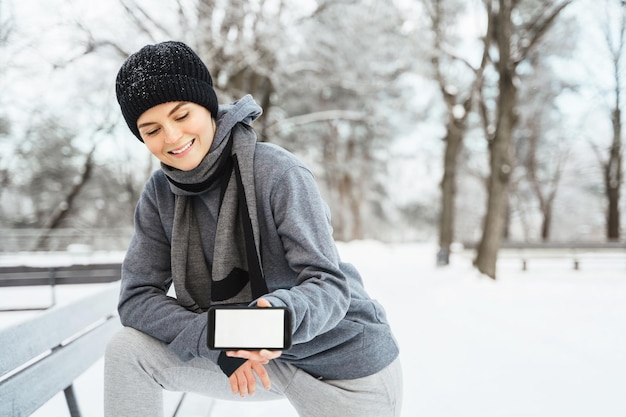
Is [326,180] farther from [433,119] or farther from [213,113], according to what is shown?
[213,113]

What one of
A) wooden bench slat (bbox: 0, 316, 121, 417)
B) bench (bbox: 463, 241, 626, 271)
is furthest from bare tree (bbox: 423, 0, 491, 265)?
wooden bench slat (bbox: 0, 316, 121, 417)

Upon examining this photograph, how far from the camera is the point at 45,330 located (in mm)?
1974

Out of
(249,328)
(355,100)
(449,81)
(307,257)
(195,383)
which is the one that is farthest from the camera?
(355,100)

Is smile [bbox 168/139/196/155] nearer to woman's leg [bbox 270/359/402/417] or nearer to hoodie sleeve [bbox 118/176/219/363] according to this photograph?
hoodie sleeve [bbox 118/176/219/363]

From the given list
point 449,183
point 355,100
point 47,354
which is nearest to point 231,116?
point 47,354

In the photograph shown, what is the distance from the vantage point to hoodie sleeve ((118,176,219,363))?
4.66ft

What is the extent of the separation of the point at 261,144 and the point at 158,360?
0.70 m

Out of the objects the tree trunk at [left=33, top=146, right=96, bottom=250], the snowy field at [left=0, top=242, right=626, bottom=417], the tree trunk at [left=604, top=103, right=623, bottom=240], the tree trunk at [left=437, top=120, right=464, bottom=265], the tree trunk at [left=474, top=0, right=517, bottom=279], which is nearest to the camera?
the snowy field at [left=0, top=242, right=626, bottom=417]

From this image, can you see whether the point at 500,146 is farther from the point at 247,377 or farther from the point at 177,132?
the point at 247,377

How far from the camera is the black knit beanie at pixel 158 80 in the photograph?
1.49m

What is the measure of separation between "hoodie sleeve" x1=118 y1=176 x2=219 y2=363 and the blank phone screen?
0.81 feet

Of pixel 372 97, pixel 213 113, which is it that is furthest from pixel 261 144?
pixel 372 97

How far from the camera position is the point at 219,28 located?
9641 mm

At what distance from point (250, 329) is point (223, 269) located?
37 centimetres
